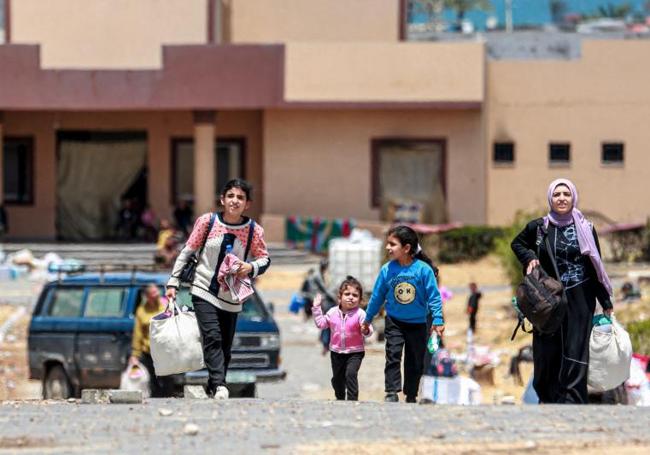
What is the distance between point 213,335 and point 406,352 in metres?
1.43

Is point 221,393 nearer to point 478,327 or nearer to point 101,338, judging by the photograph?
point 101,338

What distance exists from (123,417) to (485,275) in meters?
25.0

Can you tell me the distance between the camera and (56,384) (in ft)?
62.7

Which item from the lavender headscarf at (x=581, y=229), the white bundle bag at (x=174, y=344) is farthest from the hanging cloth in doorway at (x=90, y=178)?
the lavender headscarf at (x=581, y=229)

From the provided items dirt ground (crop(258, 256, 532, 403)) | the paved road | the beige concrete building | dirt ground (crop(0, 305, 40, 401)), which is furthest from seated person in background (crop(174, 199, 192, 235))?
the paved road

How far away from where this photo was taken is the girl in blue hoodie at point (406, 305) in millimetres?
11672

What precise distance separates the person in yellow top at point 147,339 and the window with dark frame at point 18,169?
81.1 feet

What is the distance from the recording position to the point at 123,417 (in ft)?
33.5

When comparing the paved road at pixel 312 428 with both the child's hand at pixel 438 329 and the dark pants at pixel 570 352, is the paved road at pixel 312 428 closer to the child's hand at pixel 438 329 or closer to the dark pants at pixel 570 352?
the dark pants at pixel 570 352

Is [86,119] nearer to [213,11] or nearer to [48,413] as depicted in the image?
[213,11]

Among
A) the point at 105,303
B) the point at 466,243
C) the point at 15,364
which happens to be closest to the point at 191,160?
the point at 466,243

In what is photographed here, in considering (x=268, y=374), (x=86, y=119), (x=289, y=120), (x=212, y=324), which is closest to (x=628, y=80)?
(x=289, y=120)

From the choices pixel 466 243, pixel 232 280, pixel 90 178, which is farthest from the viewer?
pixel 90 178

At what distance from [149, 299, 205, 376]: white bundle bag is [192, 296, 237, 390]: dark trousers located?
6cm
